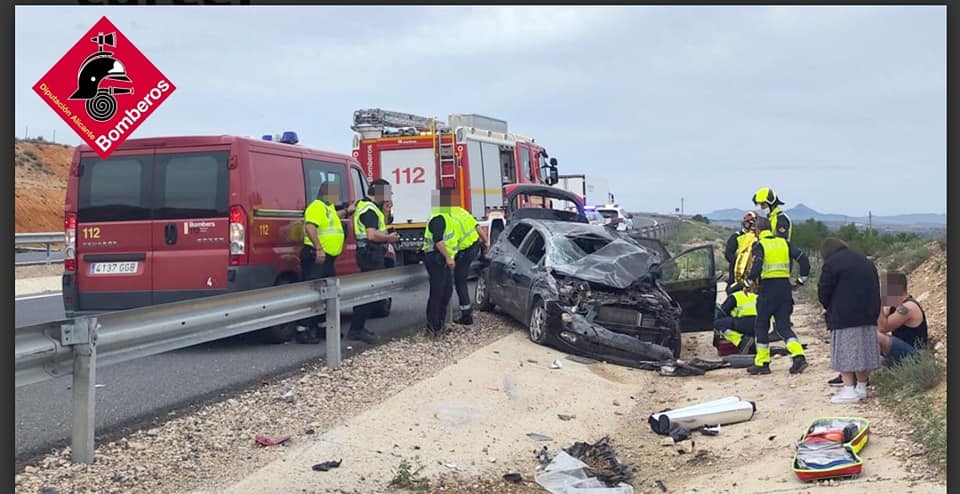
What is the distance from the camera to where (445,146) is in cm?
1672

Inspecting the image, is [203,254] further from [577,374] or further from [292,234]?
[577,374]

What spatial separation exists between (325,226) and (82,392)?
4505 millimetres

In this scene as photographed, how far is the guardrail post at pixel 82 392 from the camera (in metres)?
5.27

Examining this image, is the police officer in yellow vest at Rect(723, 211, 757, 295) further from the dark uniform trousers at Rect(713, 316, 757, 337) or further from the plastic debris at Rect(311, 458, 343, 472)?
the plastic debris at Rect(311, 458, 343, 472)

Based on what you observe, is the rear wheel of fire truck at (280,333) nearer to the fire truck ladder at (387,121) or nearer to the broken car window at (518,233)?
the broken car window at (518,233)

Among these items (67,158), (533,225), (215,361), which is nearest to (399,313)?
(533,225)

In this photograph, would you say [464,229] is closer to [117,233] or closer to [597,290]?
[597,290]

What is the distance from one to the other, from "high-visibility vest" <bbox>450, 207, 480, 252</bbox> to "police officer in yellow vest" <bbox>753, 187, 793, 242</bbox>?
3.45m

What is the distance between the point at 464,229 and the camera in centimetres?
1034

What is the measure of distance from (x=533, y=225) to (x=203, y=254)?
433 cm

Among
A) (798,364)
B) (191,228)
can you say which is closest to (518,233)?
(798,364)

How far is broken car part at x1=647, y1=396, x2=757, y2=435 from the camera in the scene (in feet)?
23.8

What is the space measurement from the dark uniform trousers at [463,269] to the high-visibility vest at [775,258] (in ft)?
10.6

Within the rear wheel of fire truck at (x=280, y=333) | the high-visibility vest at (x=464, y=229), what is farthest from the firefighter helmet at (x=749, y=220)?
the rear wheel of fire truck at (x=280, y=333)
